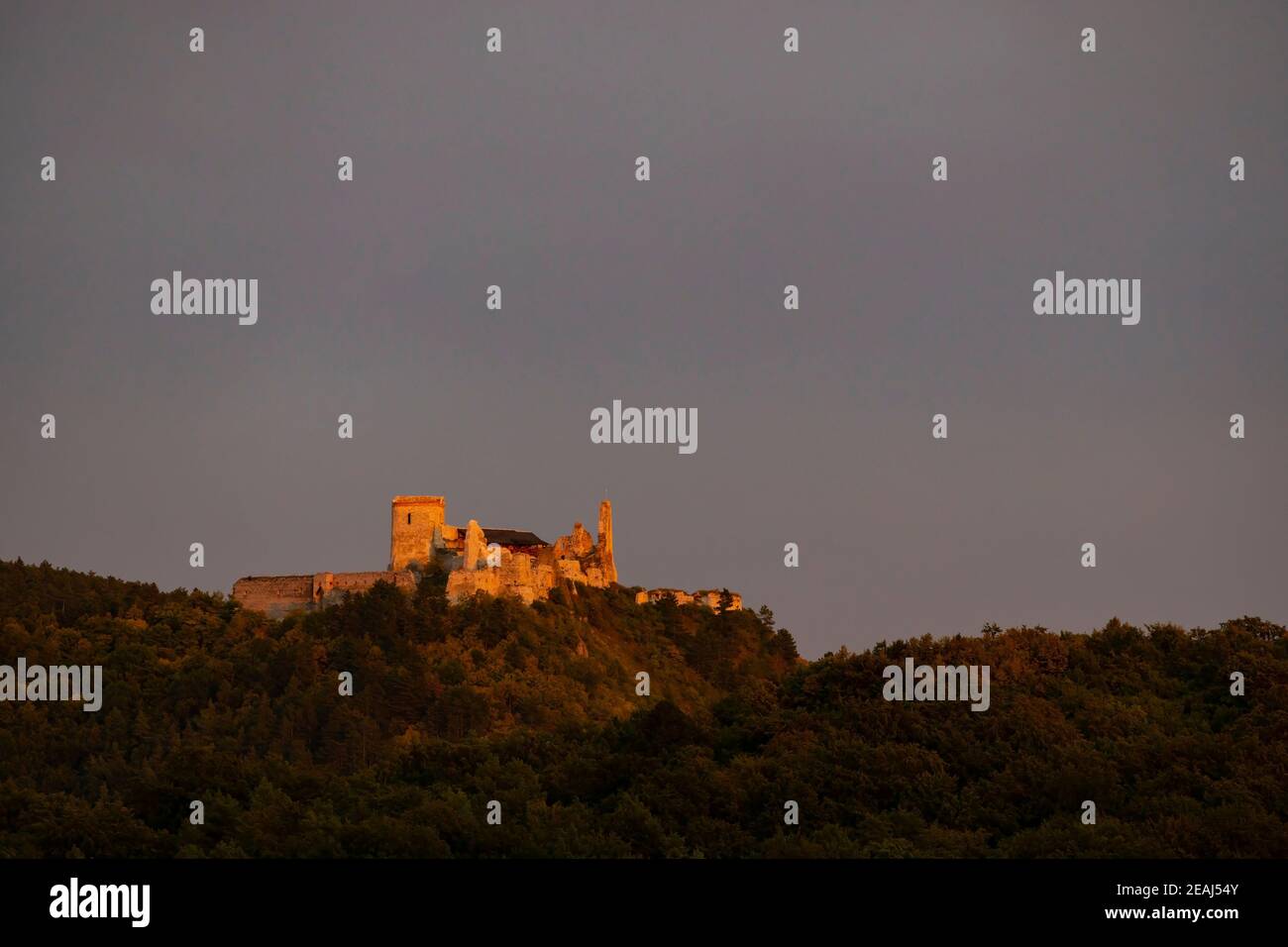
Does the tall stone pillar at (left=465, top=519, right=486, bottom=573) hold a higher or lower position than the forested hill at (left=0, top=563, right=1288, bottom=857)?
higher

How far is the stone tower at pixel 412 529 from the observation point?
87562mm

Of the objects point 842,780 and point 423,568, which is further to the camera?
point 423,568

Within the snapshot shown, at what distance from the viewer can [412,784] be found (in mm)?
46281

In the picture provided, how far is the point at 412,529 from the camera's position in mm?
87750

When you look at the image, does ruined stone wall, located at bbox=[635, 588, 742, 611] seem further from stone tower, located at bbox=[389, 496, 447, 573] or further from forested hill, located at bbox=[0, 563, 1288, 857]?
forested hill, located at bbox=[0, 563, 1288, 857]

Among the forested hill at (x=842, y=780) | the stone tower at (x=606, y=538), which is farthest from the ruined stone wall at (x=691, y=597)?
the forested hill at (x=842, y=780)

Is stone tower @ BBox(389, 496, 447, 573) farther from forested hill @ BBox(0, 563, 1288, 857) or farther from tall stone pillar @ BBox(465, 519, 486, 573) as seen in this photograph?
forested hill @ BBox(0, 563, 1288, 857)

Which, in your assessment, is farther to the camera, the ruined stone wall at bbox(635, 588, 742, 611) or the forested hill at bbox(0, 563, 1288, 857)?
the ruined stone wall at bbox(635, 588, 742, 611)

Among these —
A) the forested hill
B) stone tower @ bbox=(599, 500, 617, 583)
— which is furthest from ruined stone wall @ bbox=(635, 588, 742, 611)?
the forested hill

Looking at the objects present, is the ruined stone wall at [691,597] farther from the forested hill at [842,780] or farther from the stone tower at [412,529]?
the forested hill at [842,780]

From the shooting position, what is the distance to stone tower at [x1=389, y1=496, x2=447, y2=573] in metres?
87.6

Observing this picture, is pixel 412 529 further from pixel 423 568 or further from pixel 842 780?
pixel 842 780

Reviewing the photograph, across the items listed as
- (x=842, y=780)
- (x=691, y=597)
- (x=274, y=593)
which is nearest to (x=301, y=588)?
(x=274, y=593)
